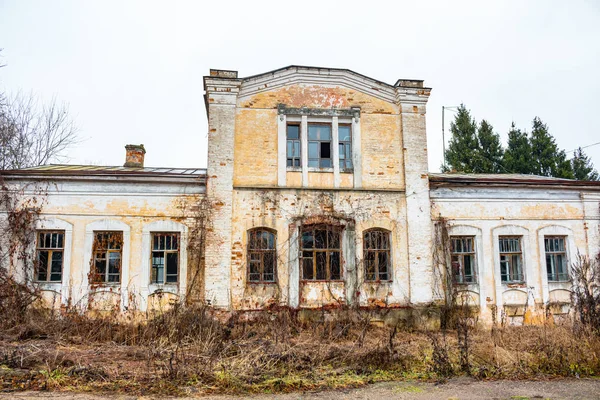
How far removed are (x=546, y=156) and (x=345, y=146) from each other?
925 inches

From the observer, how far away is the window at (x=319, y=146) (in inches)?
579

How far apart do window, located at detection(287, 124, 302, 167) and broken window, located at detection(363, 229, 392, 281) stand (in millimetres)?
2984

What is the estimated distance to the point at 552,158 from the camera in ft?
107

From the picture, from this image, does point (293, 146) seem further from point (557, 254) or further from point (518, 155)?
point (518, 155)

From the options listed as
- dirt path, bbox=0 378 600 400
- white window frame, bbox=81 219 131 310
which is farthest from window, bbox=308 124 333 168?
dirt path, bbox=0 378 600 400

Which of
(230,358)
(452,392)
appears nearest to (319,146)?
(230,358)

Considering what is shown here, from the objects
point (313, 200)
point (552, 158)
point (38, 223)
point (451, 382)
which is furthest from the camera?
point (552, 158)

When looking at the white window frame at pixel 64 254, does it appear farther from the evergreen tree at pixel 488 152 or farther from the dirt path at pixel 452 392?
the evergreen tree at pixel 488 152

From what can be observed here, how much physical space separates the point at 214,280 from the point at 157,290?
1.57 metres

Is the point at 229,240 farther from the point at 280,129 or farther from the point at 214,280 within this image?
the point at 280,129

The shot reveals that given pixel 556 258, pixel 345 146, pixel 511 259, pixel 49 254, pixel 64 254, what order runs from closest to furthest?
pixel 64 254, pixel 49 254, pixel 345 146, pixel 511 259, pixel 556 258

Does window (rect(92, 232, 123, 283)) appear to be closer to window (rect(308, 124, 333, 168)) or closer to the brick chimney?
the brick chimney

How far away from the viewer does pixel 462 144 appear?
115 ft

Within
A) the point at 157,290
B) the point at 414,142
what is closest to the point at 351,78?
the point at 414,142
